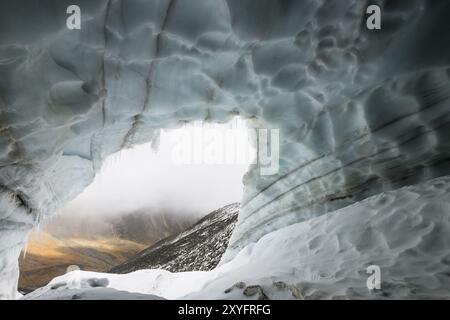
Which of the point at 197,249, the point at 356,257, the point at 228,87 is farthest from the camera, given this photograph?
the point at 197,249

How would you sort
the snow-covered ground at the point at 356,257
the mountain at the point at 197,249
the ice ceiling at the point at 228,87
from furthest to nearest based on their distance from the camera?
the mountain at the point at 197,249 < the ice ceiling at the point at 228,87 < the snow-covered ground at the point at 356,257

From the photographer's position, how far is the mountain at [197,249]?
11273 millimetres

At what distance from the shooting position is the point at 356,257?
118 inches

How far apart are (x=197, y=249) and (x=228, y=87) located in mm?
10401

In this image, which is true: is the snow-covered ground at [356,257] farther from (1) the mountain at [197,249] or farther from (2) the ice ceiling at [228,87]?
(1) the mountain at [197,249]

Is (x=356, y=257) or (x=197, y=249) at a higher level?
(x=197, y=249)

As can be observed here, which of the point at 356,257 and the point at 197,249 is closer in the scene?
the point at 356,257

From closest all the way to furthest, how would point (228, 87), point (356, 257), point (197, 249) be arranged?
point (356, 257) → point (228, 87) → point (197, 249)

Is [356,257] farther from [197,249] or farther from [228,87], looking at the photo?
[197,249]

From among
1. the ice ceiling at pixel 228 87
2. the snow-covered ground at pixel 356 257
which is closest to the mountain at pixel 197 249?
the snow-covered ground at pixel 356 257

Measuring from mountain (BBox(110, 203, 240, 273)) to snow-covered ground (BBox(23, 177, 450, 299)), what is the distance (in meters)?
6.82

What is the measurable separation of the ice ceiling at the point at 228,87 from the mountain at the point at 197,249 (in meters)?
6.92

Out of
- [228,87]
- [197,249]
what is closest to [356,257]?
[228,87]

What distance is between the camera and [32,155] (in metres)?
3.36
